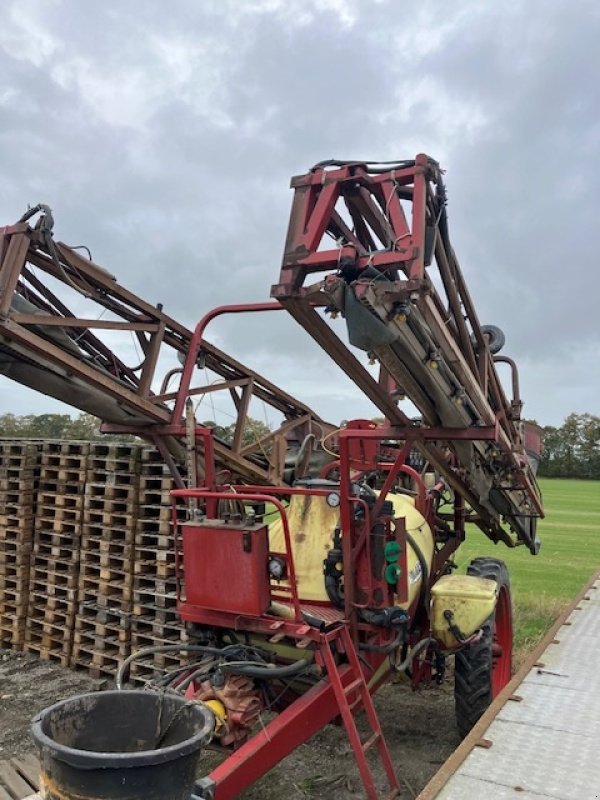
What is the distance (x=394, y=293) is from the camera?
335 cm

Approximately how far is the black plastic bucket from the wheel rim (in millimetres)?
4001

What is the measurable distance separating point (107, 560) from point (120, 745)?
4580 millimetres

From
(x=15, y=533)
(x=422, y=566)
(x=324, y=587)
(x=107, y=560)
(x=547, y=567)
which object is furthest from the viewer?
(x=547, y=567)

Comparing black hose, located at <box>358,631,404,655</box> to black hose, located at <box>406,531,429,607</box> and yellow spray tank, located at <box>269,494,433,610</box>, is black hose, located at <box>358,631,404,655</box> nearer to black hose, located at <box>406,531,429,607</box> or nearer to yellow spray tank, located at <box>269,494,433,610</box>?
yellow spray tank, located at <box>269,494,433,610</box>

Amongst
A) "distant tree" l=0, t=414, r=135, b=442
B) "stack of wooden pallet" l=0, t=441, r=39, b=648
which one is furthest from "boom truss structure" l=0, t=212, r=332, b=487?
"distant tree" l=0, t=414, r=135, b=442

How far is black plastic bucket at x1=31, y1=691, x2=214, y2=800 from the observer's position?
2721mm

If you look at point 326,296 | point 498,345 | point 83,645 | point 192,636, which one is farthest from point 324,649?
point 83,645

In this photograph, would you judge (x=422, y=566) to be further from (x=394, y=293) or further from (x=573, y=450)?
(x=573, y=450)

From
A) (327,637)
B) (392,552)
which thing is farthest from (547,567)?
(327,637)

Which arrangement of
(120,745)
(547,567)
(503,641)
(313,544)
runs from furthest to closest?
(547,567)
(503,641)
(313,544)
(120,745)

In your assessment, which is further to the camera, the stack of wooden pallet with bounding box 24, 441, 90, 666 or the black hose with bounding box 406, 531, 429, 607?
the stack of wooden pallet with bounding box 24, 441, 90, 666

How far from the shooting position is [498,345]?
5.22m

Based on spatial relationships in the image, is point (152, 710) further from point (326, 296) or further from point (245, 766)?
point (326, 296)

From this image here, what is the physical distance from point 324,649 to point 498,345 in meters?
2.53
